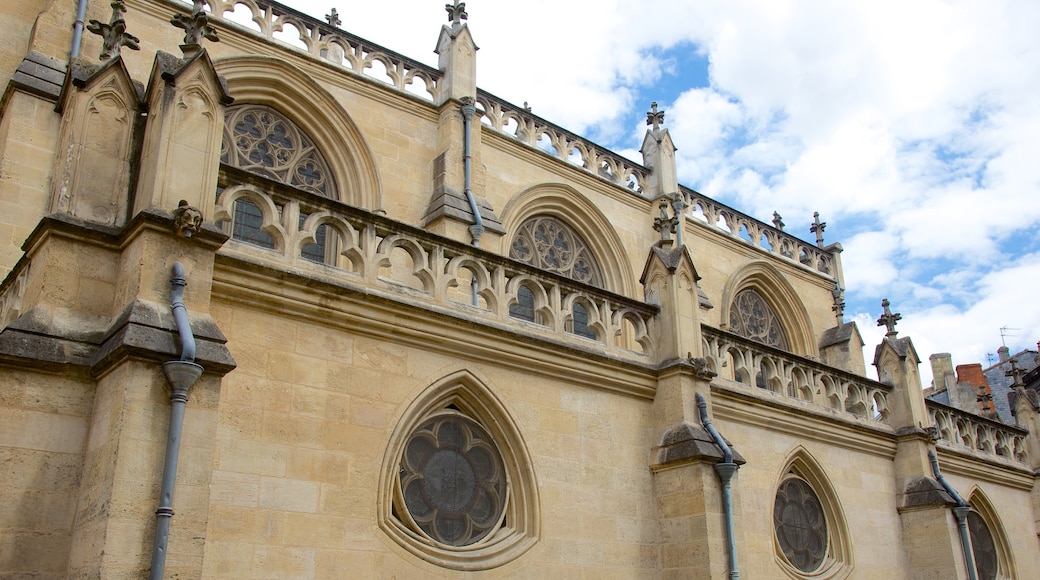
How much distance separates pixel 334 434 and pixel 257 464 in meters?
0.72

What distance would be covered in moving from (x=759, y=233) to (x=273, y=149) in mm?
12862

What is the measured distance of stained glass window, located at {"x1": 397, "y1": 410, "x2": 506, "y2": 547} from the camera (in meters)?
8.15

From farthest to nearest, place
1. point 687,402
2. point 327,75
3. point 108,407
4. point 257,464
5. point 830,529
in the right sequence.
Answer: point 327,75
point 830,529
point 687,402
point 257,464
point 108,407

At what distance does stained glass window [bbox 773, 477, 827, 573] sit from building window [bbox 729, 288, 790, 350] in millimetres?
8930

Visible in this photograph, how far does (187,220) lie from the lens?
21.9 ft

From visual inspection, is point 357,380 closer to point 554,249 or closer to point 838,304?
point 554,249

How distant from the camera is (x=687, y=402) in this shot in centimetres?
1006

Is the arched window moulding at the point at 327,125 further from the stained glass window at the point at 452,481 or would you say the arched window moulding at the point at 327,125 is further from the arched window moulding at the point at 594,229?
the stained glass window at the point at 452,481

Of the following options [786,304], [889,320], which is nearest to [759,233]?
[786,304]

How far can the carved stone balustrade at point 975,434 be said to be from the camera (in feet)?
48.5

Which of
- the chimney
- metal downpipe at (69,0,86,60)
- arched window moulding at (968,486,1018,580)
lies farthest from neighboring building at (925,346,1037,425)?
metal downpipe at (69,0,86,60)

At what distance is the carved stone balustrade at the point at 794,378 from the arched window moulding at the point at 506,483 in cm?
330

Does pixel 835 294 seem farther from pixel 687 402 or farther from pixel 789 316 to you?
pixel 687 402

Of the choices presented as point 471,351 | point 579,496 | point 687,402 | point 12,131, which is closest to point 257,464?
point 471,351
